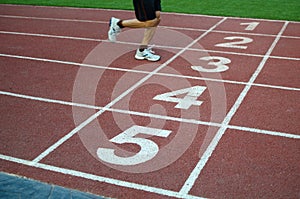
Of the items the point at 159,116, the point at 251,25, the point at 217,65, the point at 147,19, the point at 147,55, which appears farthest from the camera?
the point at 251,25

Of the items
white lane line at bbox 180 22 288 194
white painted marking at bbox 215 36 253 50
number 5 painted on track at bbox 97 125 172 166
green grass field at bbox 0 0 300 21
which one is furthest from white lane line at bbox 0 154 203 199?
green grass field at bbox 0 0 300 21

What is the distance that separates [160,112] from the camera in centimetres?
569

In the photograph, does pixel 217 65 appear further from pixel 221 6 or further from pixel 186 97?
pixel 221 6

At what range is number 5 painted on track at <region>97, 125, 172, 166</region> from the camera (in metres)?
4.55

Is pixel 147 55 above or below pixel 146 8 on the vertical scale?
below

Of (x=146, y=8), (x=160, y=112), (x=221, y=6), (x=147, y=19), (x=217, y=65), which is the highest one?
(x=146, y=8)

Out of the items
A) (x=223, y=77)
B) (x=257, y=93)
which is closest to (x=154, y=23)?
(x=223, y=77)

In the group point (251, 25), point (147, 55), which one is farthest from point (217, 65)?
point (251, 25)

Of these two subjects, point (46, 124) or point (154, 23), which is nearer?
point (46, 124)

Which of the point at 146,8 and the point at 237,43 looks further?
the point at 237,43

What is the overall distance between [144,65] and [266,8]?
609 cm

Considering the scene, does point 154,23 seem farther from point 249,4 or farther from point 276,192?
point 249,4

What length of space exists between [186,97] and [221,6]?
7.21 meters

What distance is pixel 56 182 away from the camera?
13.6 feet
